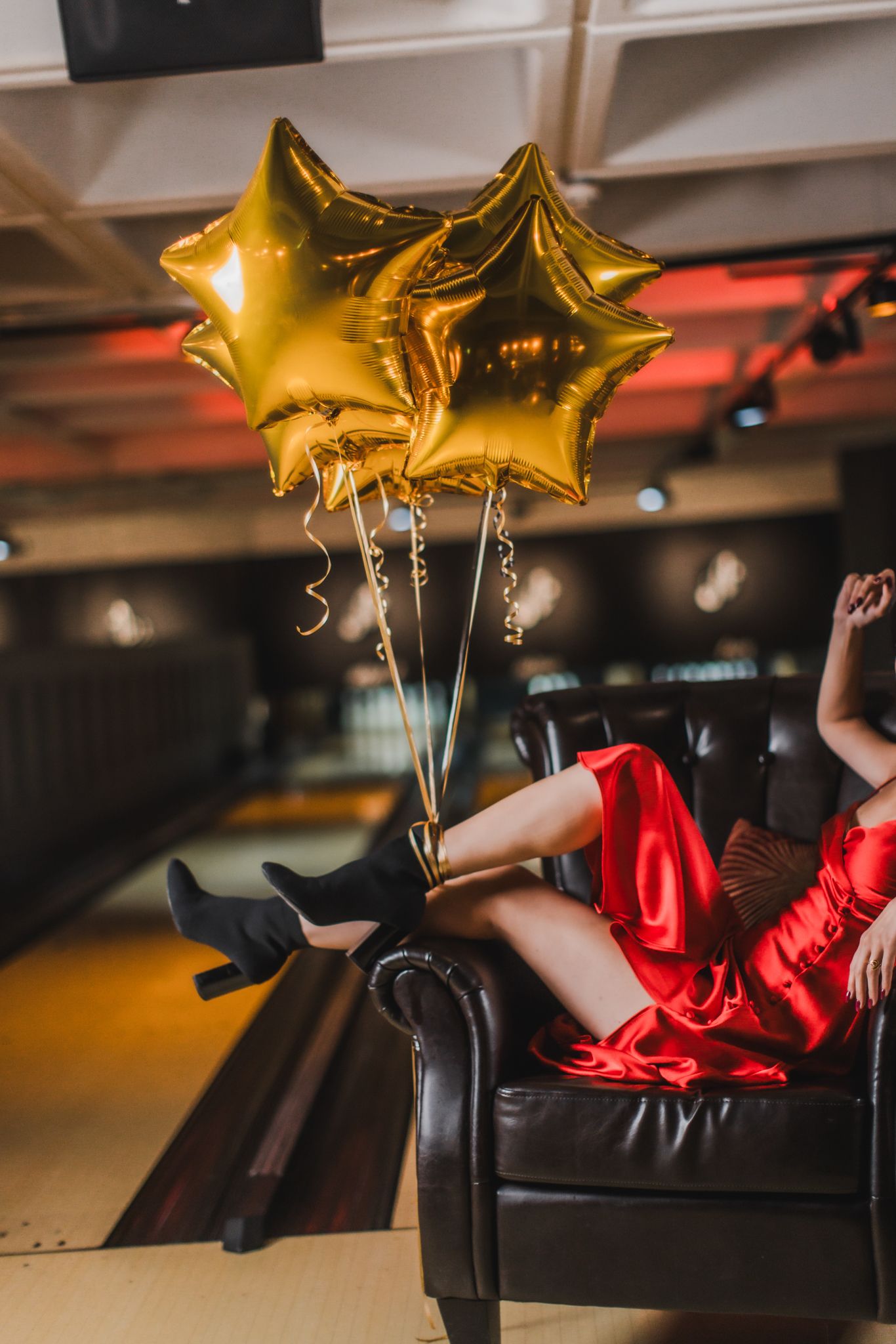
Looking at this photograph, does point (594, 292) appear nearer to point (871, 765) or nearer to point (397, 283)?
point (397, 283)

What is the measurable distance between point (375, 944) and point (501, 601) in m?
10.2

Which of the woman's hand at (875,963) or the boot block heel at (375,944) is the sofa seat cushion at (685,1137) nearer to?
the woman's hand at (875,963)

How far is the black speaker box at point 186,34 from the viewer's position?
2.25 meters

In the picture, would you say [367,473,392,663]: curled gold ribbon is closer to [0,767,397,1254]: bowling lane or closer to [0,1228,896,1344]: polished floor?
[0,1228,896,1344]: polished floor

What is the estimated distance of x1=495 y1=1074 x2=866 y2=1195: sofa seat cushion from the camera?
148 centimetres

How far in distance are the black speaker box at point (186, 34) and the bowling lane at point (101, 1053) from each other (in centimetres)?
233

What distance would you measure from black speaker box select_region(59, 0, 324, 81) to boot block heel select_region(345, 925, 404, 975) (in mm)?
1796

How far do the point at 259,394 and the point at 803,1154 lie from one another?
1.31m

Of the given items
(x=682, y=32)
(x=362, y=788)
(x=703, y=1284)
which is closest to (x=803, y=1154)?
(x=703, y=1284)

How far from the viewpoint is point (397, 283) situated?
1499 mm

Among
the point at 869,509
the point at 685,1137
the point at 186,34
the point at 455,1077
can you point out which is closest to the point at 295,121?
the point at 186,34

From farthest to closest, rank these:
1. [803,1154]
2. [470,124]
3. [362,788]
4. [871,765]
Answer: [362,788] < [470,124] < [871,765] < [803,1154]

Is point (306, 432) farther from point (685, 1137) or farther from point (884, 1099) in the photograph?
point (884, 1099)

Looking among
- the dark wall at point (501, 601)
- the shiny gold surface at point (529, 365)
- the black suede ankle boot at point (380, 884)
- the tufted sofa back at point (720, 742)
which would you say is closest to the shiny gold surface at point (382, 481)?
the shiny gold surface at point (529, 365)
